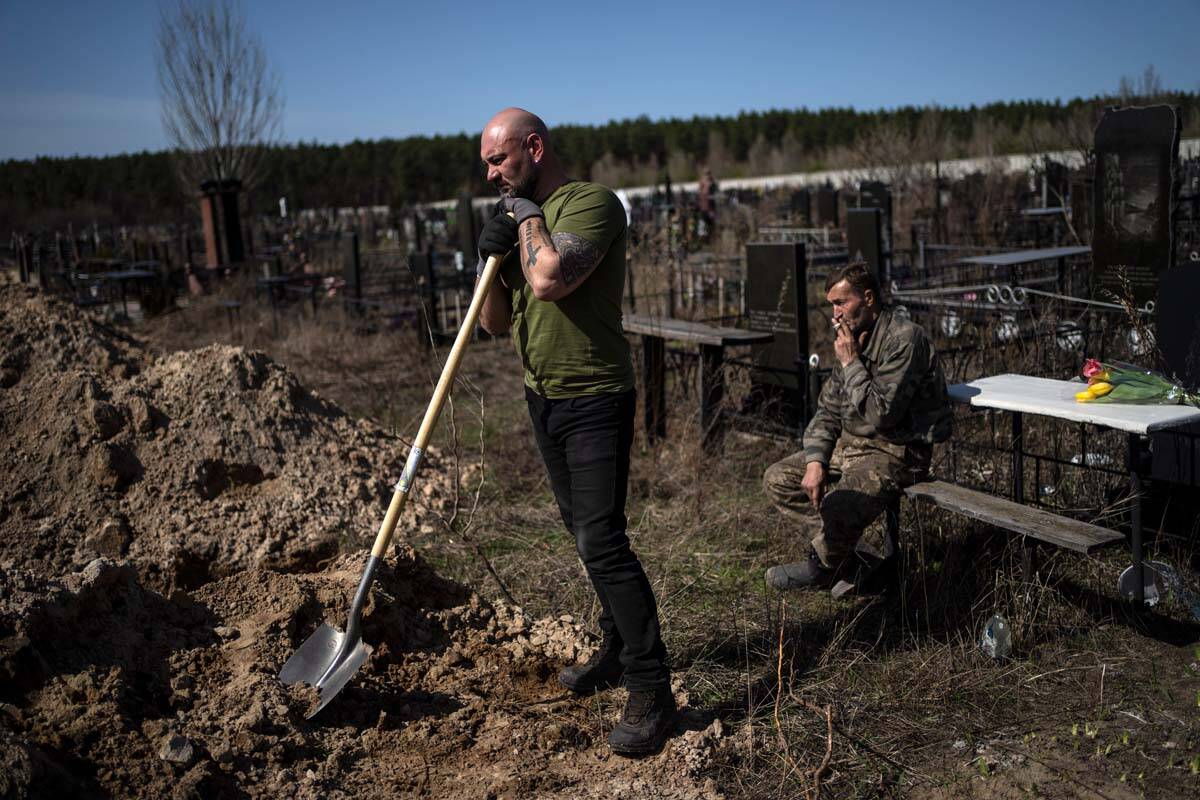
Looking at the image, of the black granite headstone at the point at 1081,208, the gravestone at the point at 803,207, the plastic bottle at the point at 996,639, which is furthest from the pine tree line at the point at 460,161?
the plastic bottle at the point at 996,639

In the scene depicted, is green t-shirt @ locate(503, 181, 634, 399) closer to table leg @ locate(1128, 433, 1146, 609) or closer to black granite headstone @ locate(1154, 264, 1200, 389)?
table leg @ locate(1128, 433, 1146, 609)

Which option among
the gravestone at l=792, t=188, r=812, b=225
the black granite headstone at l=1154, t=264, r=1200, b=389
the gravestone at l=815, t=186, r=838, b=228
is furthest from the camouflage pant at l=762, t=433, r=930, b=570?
the gravestone at l=792, t=188, r=812, b=225

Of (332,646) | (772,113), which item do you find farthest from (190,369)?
(772,113)

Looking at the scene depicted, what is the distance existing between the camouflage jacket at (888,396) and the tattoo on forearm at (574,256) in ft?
5.31

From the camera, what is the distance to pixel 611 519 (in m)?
3.09

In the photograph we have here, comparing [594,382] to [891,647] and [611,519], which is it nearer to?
[611,519]

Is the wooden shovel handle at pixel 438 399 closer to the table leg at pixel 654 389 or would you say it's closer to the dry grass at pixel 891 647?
the dry grass at pixel 891 647

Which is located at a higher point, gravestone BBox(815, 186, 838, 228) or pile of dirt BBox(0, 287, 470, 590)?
gravestone BBox(815, 186, 838, 228)

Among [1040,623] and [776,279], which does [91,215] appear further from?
[1040,623]

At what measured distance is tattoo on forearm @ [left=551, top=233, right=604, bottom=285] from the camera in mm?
2920

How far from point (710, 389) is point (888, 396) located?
2.67 metres

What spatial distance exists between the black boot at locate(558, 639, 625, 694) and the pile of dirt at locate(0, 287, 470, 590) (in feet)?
6.77

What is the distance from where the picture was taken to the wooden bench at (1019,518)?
3.61m

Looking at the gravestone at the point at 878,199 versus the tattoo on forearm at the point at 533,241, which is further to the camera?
the gravestone at the point at 878,199
